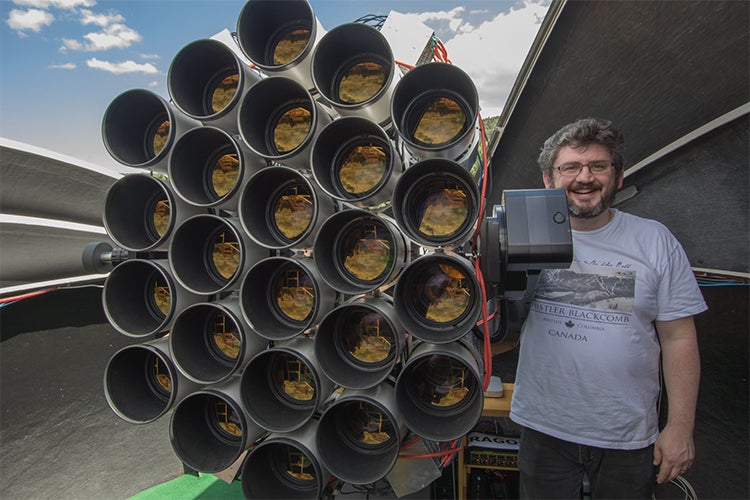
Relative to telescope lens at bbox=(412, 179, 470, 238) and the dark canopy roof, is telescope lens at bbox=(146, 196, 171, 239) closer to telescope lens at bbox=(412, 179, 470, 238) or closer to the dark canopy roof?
telescope lens at bbox=(412, 179, 470, 238)

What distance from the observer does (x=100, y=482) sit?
2.53 meters

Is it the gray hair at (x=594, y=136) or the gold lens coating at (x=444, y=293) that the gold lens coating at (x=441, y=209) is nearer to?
the gold lens coating at (x=444, y=293)

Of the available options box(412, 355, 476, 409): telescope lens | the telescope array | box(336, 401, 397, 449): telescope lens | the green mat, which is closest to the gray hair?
the telescope array

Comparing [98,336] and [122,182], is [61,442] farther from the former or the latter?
[122,182]

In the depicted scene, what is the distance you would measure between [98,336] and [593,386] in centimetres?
316

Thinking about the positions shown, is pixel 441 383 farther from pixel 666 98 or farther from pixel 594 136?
pixel 666 98

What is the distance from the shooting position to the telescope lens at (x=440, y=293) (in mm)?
1081

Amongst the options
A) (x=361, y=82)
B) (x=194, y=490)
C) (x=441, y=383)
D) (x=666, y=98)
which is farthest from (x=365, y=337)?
(x=666, y=98)

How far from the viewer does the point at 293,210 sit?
1.21 metres

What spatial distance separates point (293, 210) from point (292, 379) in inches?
22.5

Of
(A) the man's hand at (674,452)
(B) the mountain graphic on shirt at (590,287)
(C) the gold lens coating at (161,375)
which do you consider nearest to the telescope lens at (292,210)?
(C) the gold lens coating at (161,375)

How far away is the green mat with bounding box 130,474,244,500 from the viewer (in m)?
2.58

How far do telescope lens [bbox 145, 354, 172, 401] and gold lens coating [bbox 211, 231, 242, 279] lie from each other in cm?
43

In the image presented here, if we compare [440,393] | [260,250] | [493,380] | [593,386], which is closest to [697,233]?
[493,380]
